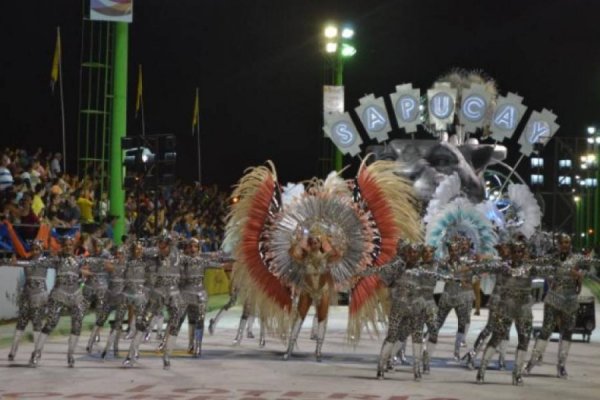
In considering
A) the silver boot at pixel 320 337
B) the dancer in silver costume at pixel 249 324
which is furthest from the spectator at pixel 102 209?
the silver boot at pixel 320 337

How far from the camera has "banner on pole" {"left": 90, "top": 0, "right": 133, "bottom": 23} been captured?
24781 millimetres

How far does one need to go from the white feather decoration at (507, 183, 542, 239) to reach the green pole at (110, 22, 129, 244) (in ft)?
41.7

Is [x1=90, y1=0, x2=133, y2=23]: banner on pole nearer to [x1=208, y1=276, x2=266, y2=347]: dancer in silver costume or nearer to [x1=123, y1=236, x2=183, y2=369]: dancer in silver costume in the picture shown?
[x1=208, y1=276, x2=266, y2=347]: dancer in silver costume

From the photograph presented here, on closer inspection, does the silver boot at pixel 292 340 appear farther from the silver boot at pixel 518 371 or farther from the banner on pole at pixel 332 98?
the banner on pole at pixel 332 98

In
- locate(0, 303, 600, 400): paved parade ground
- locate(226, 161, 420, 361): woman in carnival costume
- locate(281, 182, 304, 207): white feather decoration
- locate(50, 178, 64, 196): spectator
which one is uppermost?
locate(50, 178, 64, 196): spectator

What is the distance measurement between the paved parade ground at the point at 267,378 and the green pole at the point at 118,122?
215 inches

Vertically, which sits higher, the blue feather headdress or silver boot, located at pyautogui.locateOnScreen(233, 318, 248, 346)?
the blue feather headdress

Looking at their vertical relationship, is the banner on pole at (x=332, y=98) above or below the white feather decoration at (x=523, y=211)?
above

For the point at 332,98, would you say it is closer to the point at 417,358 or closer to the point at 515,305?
the point at 515,305

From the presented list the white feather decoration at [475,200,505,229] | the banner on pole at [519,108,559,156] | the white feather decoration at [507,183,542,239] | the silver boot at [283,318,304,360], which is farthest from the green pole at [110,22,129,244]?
the banner on pole at [519,108,559,156]

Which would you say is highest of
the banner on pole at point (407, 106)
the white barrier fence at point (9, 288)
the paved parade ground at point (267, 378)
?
the banner on pole at point (407, 106)

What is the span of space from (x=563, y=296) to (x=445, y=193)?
15608 mm

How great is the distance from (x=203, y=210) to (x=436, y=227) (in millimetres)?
11721

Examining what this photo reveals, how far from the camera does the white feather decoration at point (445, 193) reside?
1212 inches
